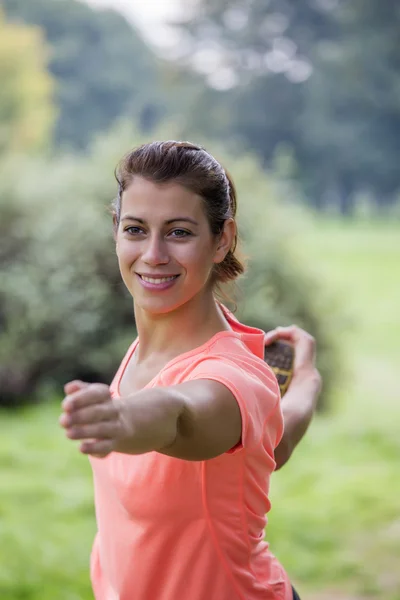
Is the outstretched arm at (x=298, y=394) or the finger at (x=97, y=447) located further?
the outstretched arm at (x=298, y=394)

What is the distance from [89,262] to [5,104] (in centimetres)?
339

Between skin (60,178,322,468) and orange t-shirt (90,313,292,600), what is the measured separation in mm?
51

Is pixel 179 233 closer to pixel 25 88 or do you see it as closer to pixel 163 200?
pixel 163 200

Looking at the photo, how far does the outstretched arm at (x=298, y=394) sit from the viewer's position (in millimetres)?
1378

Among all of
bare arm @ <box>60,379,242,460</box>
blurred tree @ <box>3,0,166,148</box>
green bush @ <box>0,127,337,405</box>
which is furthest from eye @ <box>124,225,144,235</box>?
blurred tree @ <box>3,0,166,148</box>

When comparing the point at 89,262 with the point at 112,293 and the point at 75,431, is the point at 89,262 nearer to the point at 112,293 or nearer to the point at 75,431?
the point at 112,293

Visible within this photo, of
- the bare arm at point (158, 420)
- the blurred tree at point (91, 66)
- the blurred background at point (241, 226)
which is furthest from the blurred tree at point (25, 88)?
the bare arm at point (158, 420)

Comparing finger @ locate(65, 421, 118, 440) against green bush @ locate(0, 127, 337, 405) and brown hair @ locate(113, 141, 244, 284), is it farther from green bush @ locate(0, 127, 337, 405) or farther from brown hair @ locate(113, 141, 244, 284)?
green bush @ locate(0, 127, 337, 405)

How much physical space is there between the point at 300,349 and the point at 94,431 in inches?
31.6

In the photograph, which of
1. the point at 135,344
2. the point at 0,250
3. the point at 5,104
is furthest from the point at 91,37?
the point at 135,344

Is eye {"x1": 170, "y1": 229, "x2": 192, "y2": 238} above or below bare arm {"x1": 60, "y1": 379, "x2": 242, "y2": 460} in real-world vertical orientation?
above

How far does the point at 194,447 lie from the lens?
0.93 metres

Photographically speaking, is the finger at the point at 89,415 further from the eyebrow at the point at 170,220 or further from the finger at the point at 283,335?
the finger at the point at 283,335

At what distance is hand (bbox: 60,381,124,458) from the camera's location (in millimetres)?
751
